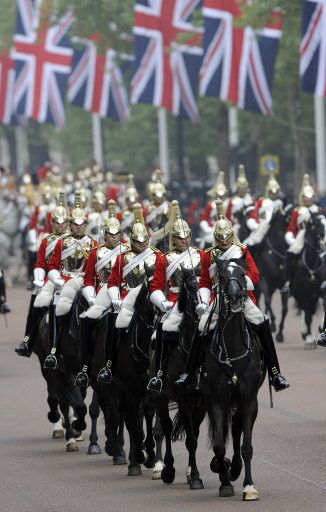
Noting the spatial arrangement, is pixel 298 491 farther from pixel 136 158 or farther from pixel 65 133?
pixel 65 133

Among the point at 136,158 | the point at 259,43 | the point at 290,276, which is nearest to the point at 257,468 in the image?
the point at 290,276

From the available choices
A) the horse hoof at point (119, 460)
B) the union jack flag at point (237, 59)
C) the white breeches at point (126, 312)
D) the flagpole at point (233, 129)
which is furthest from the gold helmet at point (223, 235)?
the flagpole at point (233, 129)

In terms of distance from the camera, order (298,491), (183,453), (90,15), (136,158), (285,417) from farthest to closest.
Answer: (136,158), (90,15), (285,417), (183,453), (298,491)

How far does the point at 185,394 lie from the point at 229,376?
2.68 ft

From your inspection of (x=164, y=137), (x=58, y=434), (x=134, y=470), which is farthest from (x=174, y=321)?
(x=164, y=137)

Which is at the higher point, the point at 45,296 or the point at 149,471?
the point at 45,296

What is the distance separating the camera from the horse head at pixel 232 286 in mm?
13773

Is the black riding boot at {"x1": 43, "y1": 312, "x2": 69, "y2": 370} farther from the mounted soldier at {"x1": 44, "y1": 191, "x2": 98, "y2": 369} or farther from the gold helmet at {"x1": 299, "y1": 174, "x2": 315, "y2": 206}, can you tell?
the gold helmet at {"x1": 299, "y1": 174, "x2": 315, "y2": 206}

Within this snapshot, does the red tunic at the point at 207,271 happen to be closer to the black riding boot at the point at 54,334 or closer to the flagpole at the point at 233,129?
the black riding boot at the point at 54,334

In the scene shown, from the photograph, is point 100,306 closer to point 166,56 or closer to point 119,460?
point 119,460

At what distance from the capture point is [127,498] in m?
14.3

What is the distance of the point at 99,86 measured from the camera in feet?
176

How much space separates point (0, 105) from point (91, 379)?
45.2 meters

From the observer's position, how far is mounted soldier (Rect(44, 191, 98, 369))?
17891 millimetres
